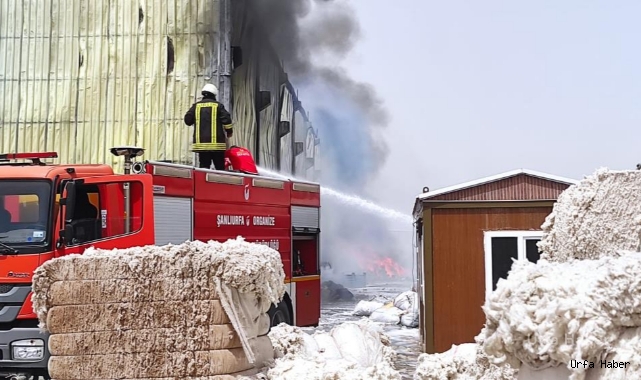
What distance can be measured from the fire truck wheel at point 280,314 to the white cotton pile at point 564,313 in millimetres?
6357

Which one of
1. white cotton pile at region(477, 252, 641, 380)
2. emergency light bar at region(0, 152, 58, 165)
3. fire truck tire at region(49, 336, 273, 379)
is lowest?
fire truck tire at region(49, 336, 273, 379)

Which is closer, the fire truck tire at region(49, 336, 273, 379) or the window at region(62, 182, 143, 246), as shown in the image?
the fire truck tire at region(49, 336, 273, 379)

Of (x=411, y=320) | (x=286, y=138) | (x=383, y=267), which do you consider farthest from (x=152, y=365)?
(x=383, y=267)

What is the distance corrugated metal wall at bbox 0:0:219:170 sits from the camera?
523 inches

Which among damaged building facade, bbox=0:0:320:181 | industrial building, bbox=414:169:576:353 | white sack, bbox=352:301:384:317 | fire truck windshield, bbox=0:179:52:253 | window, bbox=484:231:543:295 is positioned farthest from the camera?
white sack, bbox=352:301:384:317

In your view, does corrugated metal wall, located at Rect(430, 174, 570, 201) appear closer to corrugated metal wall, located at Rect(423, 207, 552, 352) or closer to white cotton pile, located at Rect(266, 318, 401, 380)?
corrugated metal wall, located at Rect(423, 207, 552, 352)

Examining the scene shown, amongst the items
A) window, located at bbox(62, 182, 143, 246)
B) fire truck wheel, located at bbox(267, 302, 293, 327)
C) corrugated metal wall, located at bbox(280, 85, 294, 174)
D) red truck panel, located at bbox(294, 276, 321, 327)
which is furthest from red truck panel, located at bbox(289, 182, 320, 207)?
corrugated metal wall, located at bbox(280, 85, 294, 174)

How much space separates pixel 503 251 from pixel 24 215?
5.63 metres

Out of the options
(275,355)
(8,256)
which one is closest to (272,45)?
(8,256)

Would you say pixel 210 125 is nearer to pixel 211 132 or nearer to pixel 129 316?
→ pixel 211 132

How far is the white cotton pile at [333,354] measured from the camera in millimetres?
4234

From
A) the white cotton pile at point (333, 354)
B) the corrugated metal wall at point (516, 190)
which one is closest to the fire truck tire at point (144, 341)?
the white cotton pile at point (333, 354)

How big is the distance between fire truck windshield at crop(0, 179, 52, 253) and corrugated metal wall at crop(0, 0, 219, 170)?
6.63 m

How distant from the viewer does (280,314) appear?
9047mm
